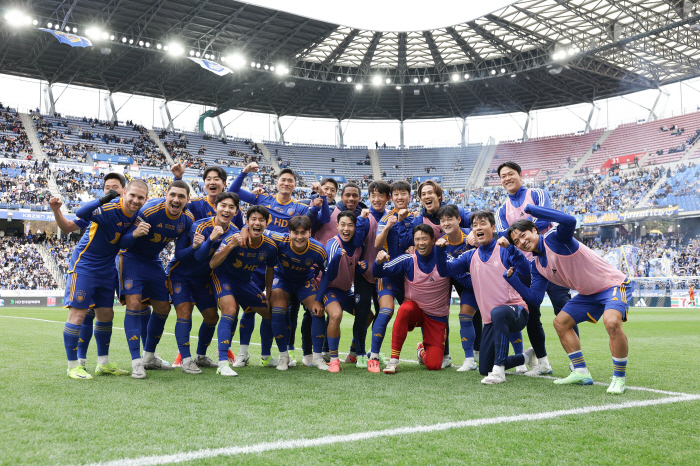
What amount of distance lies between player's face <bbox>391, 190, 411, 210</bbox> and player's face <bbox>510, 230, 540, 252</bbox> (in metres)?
1.65

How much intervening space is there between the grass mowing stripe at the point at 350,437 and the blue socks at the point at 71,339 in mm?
3297

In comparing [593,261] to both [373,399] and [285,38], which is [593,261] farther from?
[285,38]

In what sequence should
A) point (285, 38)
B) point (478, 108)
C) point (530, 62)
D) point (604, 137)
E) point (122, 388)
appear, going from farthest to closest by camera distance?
point (478, 108), point (604, 137), point (530, 62), point (285, 38), point (122, 388)

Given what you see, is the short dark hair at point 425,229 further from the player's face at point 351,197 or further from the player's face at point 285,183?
the player's face at point 285,183

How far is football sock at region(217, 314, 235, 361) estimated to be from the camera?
19.2 feet

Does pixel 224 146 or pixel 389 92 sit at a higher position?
pixel 389 92

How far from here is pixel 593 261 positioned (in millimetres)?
5051

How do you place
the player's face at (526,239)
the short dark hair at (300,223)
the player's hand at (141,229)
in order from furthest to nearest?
the short dark hair at (300,223), the player's hand at (141,229), the player's face at (526,239)

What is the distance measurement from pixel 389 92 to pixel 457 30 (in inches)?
465

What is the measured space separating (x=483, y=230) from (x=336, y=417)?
9.25 feet

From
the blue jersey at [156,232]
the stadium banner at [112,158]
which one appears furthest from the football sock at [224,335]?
the stadium banner at [112,158]

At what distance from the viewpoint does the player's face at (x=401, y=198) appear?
21.1 ft

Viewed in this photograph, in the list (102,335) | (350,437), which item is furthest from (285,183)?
(350,437)

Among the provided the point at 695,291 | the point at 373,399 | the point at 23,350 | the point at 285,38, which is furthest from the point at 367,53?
the point at 373,399
